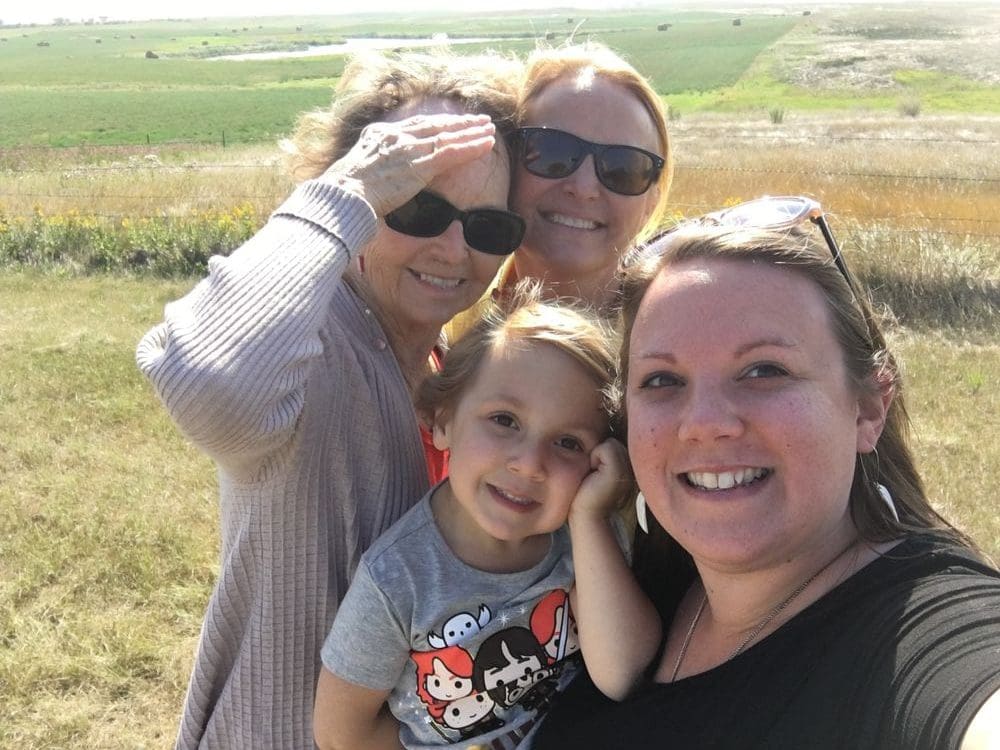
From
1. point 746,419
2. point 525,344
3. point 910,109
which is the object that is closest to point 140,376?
point 525,344

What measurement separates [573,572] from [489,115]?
1.07 metres

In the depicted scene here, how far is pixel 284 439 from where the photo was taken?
5.14 ft

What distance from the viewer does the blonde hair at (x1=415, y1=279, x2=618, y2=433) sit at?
177cm

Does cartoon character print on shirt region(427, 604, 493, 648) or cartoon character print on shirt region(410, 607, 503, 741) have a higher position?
cartoon character print on shirt region(427, 604, 493, 648)

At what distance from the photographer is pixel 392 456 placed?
179 centimetres

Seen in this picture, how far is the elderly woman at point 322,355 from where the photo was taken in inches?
59.0

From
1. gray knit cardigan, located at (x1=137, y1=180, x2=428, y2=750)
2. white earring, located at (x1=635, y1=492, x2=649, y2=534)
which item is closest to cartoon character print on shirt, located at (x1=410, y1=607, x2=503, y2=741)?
gray knit cardigan, located at (x1=137, y1=180, x2=428, y2=750)

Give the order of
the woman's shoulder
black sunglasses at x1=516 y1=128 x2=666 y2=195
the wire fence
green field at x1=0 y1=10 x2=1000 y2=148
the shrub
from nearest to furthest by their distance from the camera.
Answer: the woman's shoulder
black sunglasses at x1=516 y1=128 x2=666 y2=195
the wire fence
the shrub
green field at x1=0 y1=10 x2=1000 y2=148

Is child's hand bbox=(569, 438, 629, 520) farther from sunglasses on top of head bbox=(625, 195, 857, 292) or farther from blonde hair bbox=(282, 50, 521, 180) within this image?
blonde hair bbox=(282, 50, 521, 180)

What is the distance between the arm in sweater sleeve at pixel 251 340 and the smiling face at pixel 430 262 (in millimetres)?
307

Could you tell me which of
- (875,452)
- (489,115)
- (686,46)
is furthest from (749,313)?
(686,46)

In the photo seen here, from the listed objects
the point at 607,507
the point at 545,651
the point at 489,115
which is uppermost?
the point at 489,115

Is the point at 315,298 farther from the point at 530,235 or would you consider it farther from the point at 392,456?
the point at 530,235

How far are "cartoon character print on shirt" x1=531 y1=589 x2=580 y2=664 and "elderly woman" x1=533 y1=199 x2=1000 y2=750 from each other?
5.9 inches
